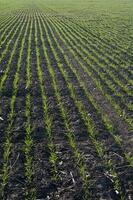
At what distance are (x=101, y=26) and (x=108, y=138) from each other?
31.2 m

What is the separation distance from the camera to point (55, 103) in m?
15.9

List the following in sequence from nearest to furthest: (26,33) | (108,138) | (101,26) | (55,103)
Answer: (108,138), (55,103), (26,33), (101,26)

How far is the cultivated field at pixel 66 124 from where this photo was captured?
10.1m

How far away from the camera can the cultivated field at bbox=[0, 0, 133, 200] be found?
1008 cm

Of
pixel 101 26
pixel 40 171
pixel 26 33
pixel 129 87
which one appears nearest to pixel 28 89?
pixel 129 87

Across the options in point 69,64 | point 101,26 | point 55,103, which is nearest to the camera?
point 55,103

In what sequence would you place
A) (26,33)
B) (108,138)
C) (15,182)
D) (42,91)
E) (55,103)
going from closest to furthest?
(15,182) < (108,138) < (55,103) < (42,91) < (26,33)

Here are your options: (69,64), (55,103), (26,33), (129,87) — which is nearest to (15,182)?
(55,103)

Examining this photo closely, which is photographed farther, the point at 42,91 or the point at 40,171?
the point at 42,91

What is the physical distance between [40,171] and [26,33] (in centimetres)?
2735

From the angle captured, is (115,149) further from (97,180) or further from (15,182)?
(15,182)

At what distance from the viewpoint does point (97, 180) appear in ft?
33.6

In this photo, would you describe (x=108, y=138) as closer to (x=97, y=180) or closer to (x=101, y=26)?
(x=97, y=180)

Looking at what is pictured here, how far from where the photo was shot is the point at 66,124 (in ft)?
44.9
